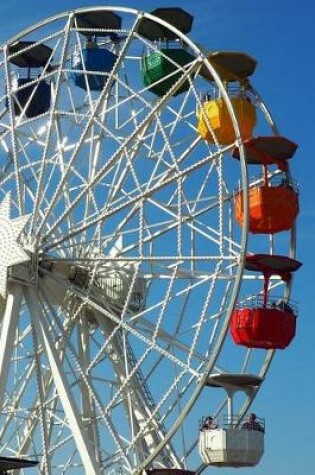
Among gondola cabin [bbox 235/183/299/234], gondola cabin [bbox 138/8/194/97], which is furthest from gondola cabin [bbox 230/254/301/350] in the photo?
gondola cabin [bbox 138/8/194/97]

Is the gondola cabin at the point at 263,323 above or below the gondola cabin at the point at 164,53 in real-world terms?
below

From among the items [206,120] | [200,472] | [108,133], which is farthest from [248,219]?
[200,472]

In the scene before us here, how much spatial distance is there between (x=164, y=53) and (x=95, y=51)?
3.06 m

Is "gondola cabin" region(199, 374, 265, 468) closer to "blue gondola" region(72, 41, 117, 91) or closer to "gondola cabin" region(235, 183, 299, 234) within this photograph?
"gondola cabin" region(235, 183, 299, 234)

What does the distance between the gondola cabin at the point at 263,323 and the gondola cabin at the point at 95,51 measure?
6.59 m

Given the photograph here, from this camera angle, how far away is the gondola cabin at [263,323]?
29.0m

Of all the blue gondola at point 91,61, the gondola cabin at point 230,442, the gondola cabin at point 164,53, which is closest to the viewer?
the gondola cabin at point 230,442

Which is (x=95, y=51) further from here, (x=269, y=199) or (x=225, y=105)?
(x=269, y=199)

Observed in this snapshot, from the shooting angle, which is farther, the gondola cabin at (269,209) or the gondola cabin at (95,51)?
the gondola cabin at (95,51)

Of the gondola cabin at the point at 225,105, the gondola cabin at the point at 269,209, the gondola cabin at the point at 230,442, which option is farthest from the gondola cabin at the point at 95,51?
the gondola cabin at the point at 230,442

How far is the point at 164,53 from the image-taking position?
3109 cm

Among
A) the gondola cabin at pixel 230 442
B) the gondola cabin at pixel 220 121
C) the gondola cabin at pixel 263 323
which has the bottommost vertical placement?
the gondola cabin at pixel 230 442

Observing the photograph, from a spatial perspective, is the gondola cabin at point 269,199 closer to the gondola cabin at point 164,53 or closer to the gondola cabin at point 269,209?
the gondola cabin at point 269,209

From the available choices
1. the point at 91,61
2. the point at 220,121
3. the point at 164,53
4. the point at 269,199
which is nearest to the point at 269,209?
the point at 269,199
